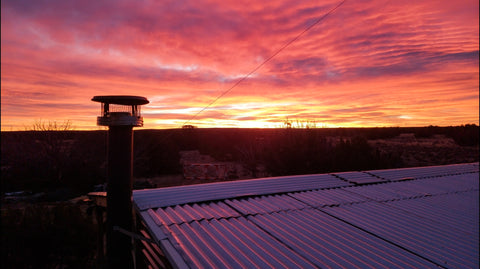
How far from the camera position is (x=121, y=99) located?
448 centimetres

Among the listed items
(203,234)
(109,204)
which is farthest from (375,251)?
(109,204)

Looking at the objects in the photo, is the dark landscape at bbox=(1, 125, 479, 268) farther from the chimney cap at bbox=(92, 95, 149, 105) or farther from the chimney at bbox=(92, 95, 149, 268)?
the chimney cap at bbox=(92, 95, 149, 105)

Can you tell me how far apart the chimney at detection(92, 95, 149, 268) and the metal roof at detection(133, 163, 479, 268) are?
0.36 meters

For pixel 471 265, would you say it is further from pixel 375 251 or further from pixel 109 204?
pixel 109 204

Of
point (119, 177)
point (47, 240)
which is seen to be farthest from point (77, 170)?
point (119, 177)

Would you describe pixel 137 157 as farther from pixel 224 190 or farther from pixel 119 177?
pixel 119 177

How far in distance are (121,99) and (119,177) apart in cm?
117

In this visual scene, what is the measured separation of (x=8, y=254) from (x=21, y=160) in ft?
55.6

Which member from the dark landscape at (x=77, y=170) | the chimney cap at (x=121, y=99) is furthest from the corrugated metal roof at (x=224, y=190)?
the dark landscape at (x=77, y=170)

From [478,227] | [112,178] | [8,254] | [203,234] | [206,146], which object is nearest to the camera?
[203,234]

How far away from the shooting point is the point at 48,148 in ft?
72.7

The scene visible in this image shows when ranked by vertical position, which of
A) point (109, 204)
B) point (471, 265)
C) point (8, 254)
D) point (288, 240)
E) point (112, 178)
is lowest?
point (8, 254)

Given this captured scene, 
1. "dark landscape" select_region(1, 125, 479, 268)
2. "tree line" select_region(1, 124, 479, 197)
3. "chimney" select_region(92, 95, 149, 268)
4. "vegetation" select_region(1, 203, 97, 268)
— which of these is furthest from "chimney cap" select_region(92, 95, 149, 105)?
"tree line" select_region(1, 124, 479, 197)

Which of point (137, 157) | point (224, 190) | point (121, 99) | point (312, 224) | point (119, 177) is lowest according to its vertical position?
point (137, 157)
